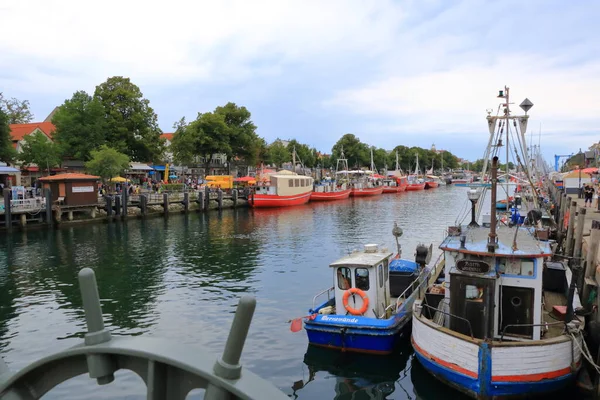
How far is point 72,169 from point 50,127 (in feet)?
34.4

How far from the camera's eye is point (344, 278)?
13.5 meters

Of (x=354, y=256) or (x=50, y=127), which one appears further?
(x=50, y=127)

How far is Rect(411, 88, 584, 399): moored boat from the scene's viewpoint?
985cm

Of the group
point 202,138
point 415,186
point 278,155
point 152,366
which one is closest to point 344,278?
point 152,366

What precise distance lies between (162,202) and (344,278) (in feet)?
122

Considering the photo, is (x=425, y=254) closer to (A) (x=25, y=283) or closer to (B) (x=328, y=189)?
(A) (x=25, y=283)

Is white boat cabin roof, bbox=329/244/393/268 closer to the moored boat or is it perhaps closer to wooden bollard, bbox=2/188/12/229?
the moored boat

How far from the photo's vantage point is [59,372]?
9.23ft

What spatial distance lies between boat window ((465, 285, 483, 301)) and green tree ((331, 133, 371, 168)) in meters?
107

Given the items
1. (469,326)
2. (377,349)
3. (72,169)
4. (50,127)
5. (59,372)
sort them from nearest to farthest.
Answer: (59,372)
(469,326)
(377,349)
(72,169)
(50,127)

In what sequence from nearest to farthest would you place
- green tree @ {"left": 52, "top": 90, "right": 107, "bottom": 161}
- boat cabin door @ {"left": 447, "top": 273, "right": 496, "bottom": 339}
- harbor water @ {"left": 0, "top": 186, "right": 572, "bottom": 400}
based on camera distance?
1. boat cabin door @ {"left": 447, "top": 273, "right": 496, "bottom": 339}
2. harbor water @ {"left": 0, "top": 186, "right": 572, "bottom": 400}
3. green tree @ {"left": 52, "top": 90, "right": 107, "bottom": 161}

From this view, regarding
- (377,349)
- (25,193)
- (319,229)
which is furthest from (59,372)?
(25,193)

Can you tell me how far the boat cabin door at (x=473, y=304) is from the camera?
10.6 metres

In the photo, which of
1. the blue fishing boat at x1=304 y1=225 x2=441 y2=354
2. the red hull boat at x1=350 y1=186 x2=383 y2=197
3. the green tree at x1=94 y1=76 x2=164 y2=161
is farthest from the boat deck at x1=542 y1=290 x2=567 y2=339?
the red hull boat at x1=350 y1=186 x2=383 y2=197
